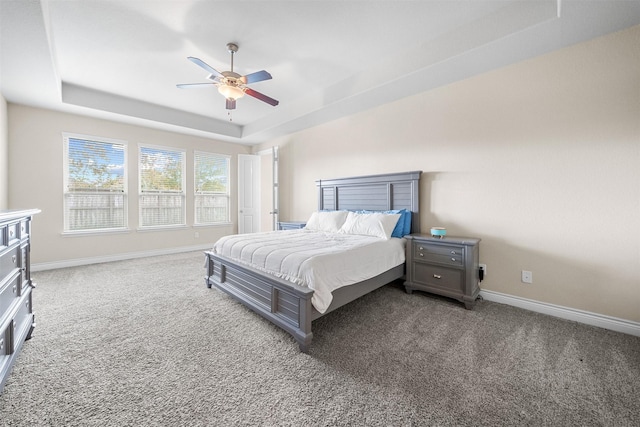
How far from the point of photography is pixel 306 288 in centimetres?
196

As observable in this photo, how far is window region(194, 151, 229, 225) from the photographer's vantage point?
19.1 ft

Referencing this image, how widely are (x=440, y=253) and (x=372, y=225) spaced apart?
0.88 meters

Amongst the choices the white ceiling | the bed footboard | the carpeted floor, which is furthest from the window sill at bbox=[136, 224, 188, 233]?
the bed footboard

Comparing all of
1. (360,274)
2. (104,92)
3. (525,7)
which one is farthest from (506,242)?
(104,92)

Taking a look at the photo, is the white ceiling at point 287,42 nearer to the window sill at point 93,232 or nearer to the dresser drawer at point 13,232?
the dresser drawer at point 13,232

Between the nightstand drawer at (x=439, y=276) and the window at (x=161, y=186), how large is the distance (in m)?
5.05

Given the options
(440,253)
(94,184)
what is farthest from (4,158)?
(440,253)

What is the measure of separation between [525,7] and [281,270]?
3098 millimetres

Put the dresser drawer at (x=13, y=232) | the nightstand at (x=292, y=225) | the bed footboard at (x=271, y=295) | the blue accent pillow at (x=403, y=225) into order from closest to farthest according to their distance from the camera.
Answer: the dresser drawer at (x=13, y=232)
the bed footboard at (x=271, y=295)
the blue accent pillow at (x=403, y=225)
the nightstand at (x=292, y=225)

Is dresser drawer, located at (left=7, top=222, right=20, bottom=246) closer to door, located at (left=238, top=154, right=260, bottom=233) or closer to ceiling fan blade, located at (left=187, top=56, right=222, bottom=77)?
ceiling fan blade, located at (left=187, top=56, right=222, bottom=77)

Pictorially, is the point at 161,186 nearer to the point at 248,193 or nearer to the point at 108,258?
the point at 108,258

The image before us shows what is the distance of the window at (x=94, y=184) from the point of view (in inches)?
171

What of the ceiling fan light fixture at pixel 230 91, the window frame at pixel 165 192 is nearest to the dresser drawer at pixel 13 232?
the ceiling fan light fixture at pixel 230 91

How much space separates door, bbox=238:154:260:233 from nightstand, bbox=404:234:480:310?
4.19 meters
